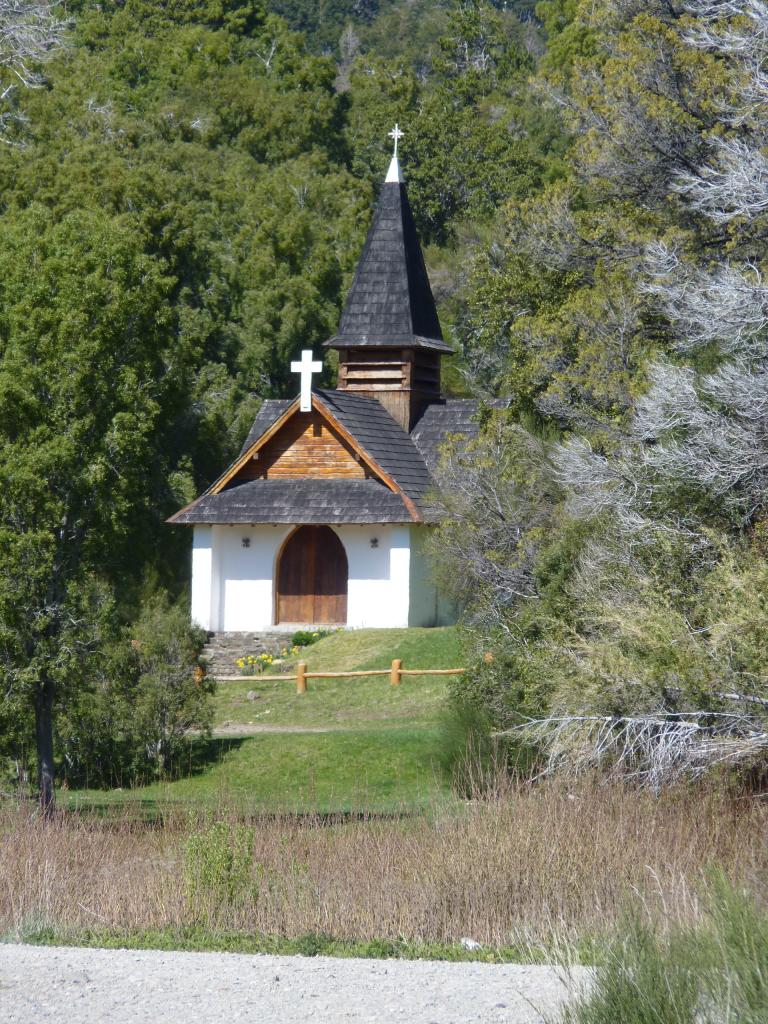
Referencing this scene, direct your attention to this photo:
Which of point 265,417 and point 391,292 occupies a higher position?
point 391,292

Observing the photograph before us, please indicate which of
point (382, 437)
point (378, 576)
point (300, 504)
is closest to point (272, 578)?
point (300, 504)

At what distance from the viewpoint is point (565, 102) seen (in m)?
22.0

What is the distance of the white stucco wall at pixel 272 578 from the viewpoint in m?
31.5

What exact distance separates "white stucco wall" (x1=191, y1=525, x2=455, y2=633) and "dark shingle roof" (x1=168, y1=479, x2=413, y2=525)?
0.59 metres

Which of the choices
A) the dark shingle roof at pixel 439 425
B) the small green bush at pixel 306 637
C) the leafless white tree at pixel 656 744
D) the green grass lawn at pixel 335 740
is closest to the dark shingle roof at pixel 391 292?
the dark shingle roof at pixel 439 425

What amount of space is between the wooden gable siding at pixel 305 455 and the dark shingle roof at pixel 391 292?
3.00 meters

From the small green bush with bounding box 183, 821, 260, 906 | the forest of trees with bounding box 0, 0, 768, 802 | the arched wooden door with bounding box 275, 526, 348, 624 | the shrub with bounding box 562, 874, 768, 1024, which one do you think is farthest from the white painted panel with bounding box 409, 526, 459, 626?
the shrub with bounding box 562, 874, 768, 1024

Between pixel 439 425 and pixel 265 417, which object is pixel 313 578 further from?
pixel 439 425

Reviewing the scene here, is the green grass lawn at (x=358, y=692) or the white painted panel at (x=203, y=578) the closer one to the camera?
the green grass lawn at (x=358, y=692)

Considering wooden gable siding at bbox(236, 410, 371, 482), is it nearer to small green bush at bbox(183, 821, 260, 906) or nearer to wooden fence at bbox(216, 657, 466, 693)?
wooden fence at bbox(216, 657, 466, 693)

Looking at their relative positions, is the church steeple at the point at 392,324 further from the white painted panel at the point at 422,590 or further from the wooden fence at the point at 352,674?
the wooden fence at the point at 352,674

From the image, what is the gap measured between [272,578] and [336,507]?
7.75 ft

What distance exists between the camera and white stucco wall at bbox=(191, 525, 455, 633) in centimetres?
3150

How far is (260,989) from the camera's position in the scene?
907 centimetres
